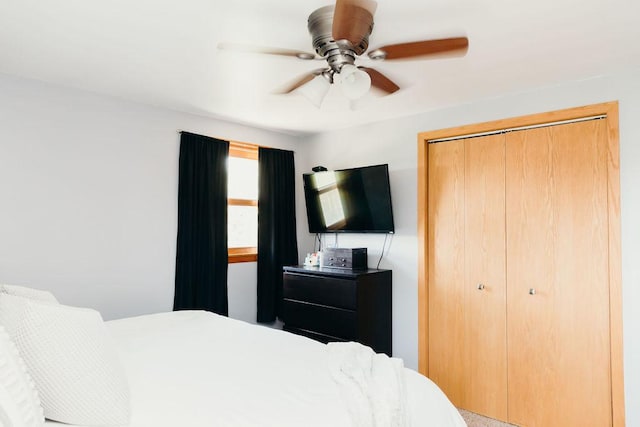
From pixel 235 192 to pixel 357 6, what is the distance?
9.14ft

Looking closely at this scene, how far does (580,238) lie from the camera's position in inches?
107

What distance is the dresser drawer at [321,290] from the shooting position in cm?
336

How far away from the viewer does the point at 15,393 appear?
1007 millimetres

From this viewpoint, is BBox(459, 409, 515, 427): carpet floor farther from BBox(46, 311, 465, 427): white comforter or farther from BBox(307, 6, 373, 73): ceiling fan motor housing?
BBox(307, 6, 373, 73): ceiling fan motor housing

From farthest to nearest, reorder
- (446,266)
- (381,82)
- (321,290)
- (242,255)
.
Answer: (242,255) → (321,290) → (446,266) → (381,82)

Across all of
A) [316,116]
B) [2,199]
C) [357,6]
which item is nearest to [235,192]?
[316,116]

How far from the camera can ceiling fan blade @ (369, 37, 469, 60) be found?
180 cm

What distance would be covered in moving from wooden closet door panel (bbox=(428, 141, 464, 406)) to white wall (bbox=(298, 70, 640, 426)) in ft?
0.50

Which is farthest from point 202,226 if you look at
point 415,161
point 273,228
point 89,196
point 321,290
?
point 415,161

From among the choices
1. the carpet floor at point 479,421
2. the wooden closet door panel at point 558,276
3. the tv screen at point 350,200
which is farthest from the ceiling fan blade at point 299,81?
the carpet floor at point 479,421

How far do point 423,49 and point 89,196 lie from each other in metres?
2.58

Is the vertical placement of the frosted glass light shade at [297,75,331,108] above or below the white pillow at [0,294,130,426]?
above

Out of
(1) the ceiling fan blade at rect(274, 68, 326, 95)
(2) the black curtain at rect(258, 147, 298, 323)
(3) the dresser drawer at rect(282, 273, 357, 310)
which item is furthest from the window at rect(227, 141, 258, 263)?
(1) the ceiling fan blade at rect(274, 68, 326, 95)

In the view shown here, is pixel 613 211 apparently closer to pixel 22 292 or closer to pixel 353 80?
pixel 353 80
